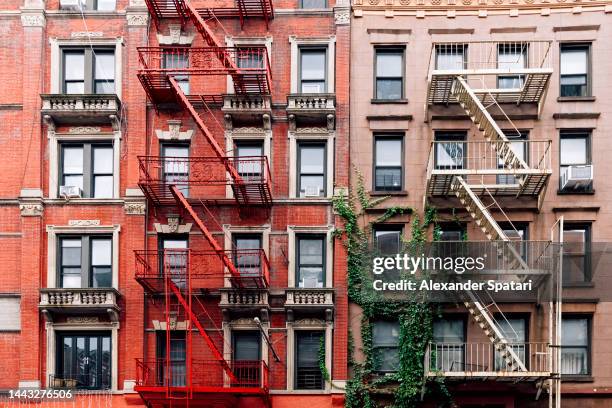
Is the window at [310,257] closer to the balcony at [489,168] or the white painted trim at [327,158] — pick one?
the white painted trim at [327,158]

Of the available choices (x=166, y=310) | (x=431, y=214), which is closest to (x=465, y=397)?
(x=431, y=214)

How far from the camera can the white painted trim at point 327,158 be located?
80.1 feet

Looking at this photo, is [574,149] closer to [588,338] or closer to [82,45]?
[588,338]

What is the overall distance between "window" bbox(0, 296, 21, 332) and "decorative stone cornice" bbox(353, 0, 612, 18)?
1447 cm

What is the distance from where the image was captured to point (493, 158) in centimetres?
2414

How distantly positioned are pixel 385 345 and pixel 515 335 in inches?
159

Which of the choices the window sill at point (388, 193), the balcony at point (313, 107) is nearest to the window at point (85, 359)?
the balcony at point (313, 107)

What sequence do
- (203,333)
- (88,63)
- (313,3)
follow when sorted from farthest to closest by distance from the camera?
(313,3) → (88,63) → (203,333)

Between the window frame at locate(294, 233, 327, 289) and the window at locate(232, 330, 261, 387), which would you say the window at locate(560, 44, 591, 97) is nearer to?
the window frame at locate(294, 233, 327, 289)

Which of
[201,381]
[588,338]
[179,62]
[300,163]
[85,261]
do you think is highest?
[179,62]

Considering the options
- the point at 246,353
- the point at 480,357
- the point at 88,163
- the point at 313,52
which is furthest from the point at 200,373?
the point at 313,52

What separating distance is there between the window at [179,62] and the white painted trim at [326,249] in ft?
19.5

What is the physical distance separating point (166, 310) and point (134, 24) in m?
9.58

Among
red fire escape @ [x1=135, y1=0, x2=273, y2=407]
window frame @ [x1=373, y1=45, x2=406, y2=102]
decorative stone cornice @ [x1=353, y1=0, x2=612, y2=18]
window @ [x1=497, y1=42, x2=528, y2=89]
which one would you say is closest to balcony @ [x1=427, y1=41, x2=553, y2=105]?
window @ [x1=497, y1=42, x2=528, y2=89]
